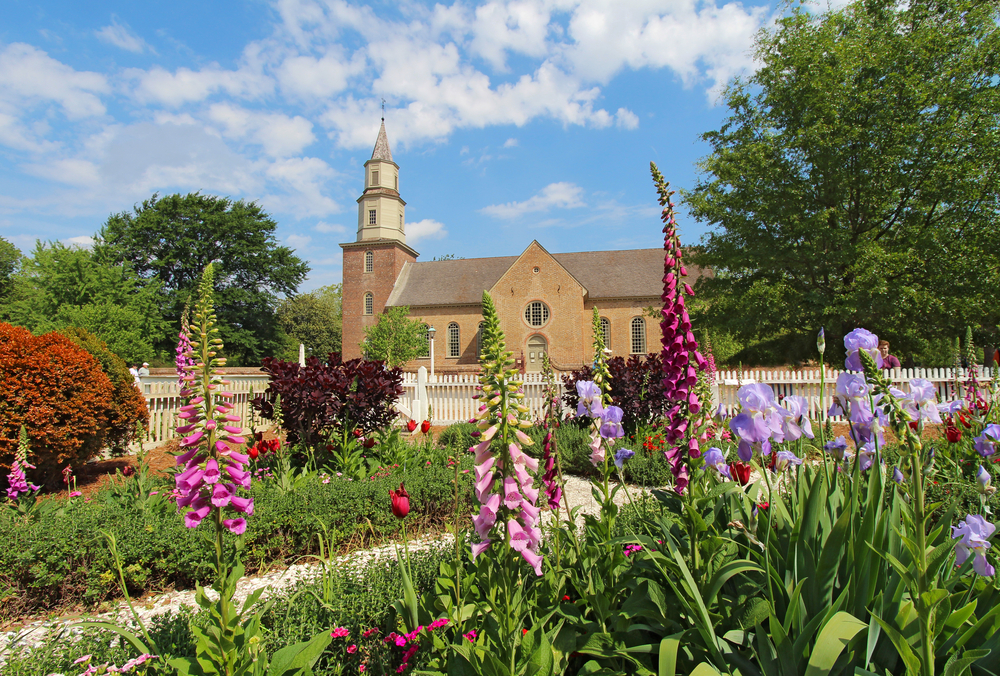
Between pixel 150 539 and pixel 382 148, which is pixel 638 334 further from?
pixel 150 539

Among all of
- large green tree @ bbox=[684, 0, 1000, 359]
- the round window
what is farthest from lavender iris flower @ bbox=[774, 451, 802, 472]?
the round window

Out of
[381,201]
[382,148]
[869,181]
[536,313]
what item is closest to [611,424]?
[869,181]

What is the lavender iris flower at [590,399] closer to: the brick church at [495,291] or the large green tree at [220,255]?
the brick church at [495,291]

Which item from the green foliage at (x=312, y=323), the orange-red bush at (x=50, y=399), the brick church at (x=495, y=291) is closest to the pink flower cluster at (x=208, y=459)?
the orange-red bush at (x=50, y=399)

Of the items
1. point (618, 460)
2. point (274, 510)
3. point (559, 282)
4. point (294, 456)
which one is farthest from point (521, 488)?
point (559, 282)

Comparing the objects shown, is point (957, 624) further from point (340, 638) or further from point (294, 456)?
point (294, 456)

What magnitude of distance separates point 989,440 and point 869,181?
15222 mm

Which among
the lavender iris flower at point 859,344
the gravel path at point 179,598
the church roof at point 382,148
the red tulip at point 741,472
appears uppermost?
the church roof at point 382,148

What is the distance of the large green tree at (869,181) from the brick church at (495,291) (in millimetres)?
15175

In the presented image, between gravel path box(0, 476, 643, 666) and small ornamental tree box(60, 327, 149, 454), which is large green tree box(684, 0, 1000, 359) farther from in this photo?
small ornamental tree box(60, 327, 149, 454)

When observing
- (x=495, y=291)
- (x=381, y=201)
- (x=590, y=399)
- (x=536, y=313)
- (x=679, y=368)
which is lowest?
(x=590, y=399)

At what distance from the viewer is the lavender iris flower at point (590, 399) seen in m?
2.64

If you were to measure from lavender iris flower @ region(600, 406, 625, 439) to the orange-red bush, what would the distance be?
21.1ft

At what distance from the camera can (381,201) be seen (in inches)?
1483
